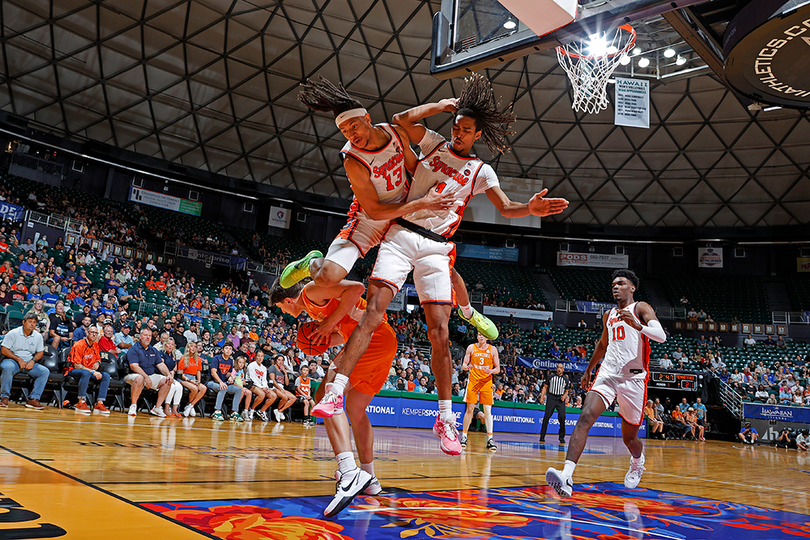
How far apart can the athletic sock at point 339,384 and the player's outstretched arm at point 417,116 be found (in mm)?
1660

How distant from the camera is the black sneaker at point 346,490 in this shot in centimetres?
271

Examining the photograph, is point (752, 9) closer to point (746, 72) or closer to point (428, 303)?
point (746, 72)

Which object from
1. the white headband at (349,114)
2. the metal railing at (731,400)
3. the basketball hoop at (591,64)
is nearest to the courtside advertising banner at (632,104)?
the basketball hoop at (591,64)

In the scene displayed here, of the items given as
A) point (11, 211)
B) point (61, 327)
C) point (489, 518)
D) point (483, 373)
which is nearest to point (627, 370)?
point (489, 518)

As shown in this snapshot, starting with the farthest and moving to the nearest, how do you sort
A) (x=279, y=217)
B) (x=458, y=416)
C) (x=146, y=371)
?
(x=279, y=217)
(x=458, y=416)
(x=146, y=371)

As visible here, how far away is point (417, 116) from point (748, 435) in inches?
725

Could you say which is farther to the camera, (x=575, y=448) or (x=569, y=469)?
(x=575, y=448)

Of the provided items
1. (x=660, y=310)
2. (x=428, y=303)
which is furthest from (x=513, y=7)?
(x=660, y=310)

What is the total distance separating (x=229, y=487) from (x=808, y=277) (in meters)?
32.7

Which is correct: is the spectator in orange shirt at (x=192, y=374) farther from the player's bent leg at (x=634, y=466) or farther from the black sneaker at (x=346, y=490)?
the black sneaker at (x=346, y=490)

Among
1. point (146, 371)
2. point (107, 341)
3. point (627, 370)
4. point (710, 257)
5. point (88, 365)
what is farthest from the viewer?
point (710, 257)

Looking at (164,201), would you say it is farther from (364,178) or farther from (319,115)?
(364,178)

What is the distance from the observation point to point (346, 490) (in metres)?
2.82

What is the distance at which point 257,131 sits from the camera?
24.3 metres
